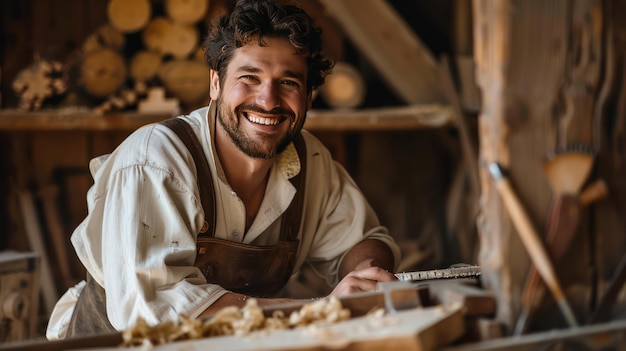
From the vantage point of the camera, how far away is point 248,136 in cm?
283

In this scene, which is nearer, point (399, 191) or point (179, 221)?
point (179, 221)

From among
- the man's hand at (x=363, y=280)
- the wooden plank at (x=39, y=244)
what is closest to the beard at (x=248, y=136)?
the man's hand at (x=363, y=280)

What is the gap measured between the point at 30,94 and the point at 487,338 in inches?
158

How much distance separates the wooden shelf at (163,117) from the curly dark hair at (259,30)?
1.74 meters

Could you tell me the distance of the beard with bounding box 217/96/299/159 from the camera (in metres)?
2.83

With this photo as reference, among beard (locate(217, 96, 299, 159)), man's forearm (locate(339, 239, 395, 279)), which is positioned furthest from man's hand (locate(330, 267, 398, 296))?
beard (locate(217, 96, 299, 159))

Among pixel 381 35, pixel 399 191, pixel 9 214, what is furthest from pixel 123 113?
pixel 399 191

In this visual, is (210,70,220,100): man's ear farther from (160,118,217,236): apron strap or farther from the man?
(160,118,217,236): apron strap

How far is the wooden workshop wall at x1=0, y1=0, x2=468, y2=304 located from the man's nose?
2.81m

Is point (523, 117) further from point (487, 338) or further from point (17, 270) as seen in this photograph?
point (17, 270)

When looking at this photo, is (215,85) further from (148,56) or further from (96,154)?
(96,154)

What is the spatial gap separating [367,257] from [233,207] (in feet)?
1.87

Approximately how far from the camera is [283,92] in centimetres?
285

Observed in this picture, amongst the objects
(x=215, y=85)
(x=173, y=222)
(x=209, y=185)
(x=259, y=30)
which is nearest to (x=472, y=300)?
(x=173, y=222)
